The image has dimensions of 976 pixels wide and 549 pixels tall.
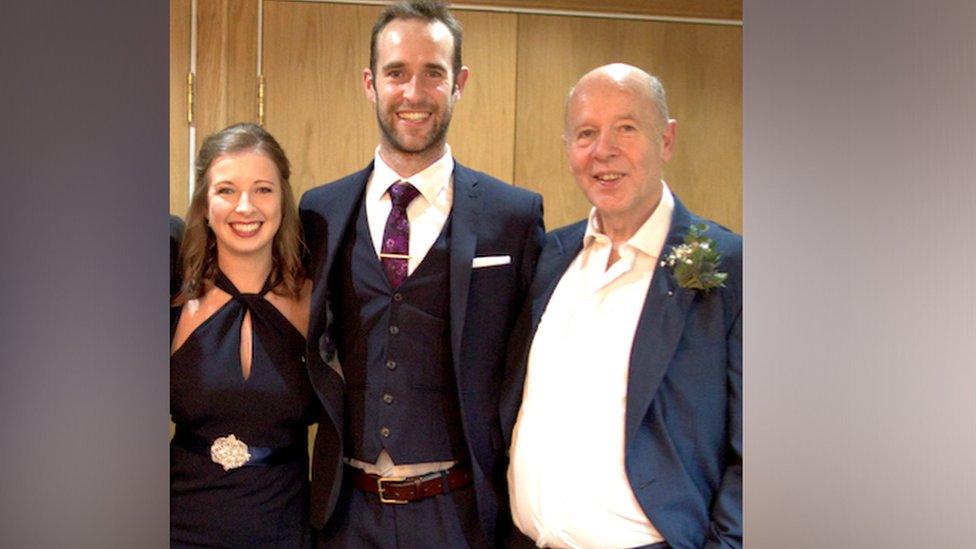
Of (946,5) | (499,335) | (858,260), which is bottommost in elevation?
(499,335)

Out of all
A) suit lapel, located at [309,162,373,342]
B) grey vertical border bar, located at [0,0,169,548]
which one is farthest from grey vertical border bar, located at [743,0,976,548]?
grey vertical border bar, located at [0,0,169,548]

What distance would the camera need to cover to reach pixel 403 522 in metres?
2.57

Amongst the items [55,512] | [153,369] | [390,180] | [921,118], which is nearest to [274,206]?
[390,180]

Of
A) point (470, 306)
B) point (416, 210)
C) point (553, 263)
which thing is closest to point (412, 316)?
point (470, 306)

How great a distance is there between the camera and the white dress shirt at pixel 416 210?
8.45 feet

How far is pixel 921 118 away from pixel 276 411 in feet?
5.03

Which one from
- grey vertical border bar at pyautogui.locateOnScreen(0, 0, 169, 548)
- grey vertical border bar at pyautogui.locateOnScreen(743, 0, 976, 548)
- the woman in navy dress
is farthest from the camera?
grey vertical border bar at pyautogui.locateOnScreen(743, 0, 976, 548)

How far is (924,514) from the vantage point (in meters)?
2.72

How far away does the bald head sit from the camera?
8.69 feet

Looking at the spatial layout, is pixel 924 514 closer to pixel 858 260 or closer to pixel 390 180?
pixel 858 260

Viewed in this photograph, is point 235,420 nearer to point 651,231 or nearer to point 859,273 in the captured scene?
point 651,231

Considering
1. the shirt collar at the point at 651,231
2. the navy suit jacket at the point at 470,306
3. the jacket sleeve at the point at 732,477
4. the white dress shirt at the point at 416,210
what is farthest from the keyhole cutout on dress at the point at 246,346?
the jacket sleeve at the point at 732,477

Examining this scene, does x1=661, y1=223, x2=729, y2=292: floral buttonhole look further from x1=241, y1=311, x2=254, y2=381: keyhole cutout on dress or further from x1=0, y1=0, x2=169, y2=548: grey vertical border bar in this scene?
x1=0, y1=0, x2=169, y2=548: grey vertical border bar

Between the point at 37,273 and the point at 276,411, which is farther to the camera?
the point at 276,411
